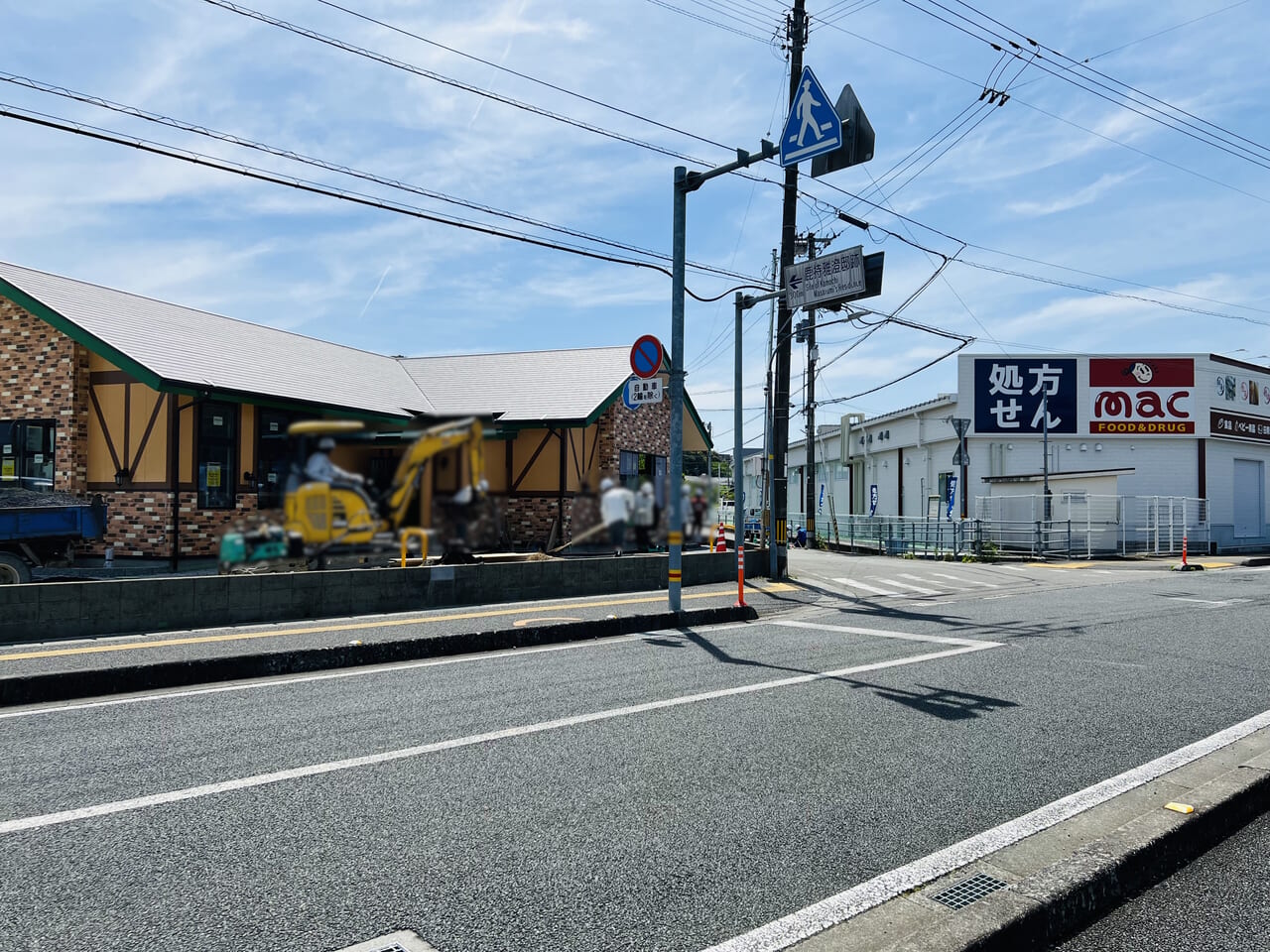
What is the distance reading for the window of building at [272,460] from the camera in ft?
3.31

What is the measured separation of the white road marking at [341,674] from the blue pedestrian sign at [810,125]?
11.8m

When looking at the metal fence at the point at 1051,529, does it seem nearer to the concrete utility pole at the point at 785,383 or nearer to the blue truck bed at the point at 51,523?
the concrete utility pole at the point at 785,383

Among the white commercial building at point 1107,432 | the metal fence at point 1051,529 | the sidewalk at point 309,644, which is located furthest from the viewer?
the white commercial building at point 1107,432

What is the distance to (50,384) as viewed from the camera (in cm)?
200

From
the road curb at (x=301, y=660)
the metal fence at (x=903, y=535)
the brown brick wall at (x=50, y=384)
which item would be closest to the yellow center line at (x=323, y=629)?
the road curb at (x=301, y=660)

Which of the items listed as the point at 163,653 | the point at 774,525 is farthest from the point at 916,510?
the point at 163,653

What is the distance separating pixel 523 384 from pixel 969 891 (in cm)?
533

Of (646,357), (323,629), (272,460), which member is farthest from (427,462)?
(323,629)

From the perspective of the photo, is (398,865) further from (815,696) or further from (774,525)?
(774,525)

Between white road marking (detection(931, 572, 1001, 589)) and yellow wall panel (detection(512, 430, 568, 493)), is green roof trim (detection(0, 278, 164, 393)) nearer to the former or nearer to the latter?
yellow wall panel (detection(512, 430, 568, 493))

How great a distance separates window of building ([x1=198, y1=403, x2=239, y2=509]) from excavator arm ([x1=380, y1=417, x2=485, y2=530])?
2.65 ft

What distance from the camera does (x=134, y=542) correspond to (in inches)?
76.5

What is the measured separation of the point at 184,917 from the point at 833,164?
718 cm

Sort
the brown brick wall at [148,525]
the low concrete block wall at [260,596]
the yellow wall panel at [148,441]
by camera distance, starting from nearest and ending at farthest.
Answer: the brown brick wall at [148,525] < the yellow wall panel at [148,441] < the low concrete block wall at [260,596]
